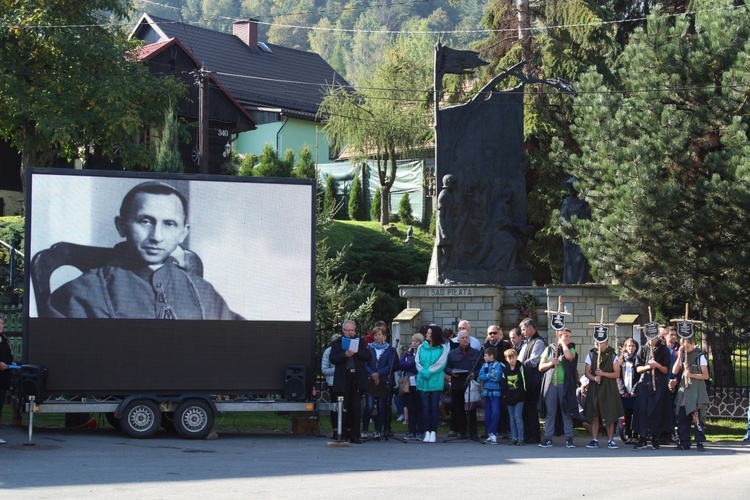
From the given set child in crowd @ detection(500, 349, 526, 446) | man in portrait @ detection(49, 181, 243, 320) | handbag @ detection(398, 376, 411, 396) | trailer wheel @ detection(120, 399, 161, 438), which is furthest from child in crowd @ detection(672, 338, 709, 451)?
trailer wheel @ detection(120, 399, 161, 438)

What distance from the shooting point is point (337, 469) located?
469 inches

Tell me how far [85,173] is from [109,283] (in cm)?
148

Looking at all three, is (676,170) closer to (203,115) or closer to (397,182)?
(203,115)

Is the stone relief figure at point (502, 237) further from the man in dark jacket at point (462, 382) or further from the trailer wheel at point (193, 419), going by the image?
the trailer wheel at point (193, 419)

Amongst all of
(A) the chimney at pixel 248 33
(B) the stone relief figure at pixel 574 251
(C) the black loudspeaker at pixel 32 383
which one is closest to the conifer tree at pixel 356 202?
(A) the chimney at pixel 248 33

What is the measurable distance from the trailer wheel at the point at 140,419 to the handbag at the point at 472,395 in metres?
4.39

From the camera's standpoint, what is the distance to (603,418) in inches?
605

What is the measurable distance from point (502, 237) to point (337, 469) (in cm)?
943

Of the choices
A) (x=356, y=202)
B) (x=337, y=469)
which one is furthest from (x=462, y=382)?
(x=356, y=202)

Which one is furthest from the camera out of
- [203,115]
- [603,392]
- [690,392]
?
[203,115]

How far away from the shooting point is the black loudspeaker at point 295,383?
1468 centimetres

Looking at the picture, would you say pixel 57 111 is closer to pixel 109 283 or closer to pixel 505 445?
pixel 109 283

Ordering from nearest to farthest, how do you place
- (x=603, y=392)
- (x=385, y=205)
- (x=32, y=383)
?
(x=32, y=383)
(x=603, y=392)
(x=385, y=205)

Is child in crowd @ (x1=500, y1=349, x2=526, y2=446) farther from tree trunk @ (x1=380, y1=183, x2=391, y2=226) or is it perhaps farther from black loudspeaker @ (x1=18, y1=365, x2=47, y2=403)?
tree trunk @ (x1=380, y1=183, x2=391, y2=226)
